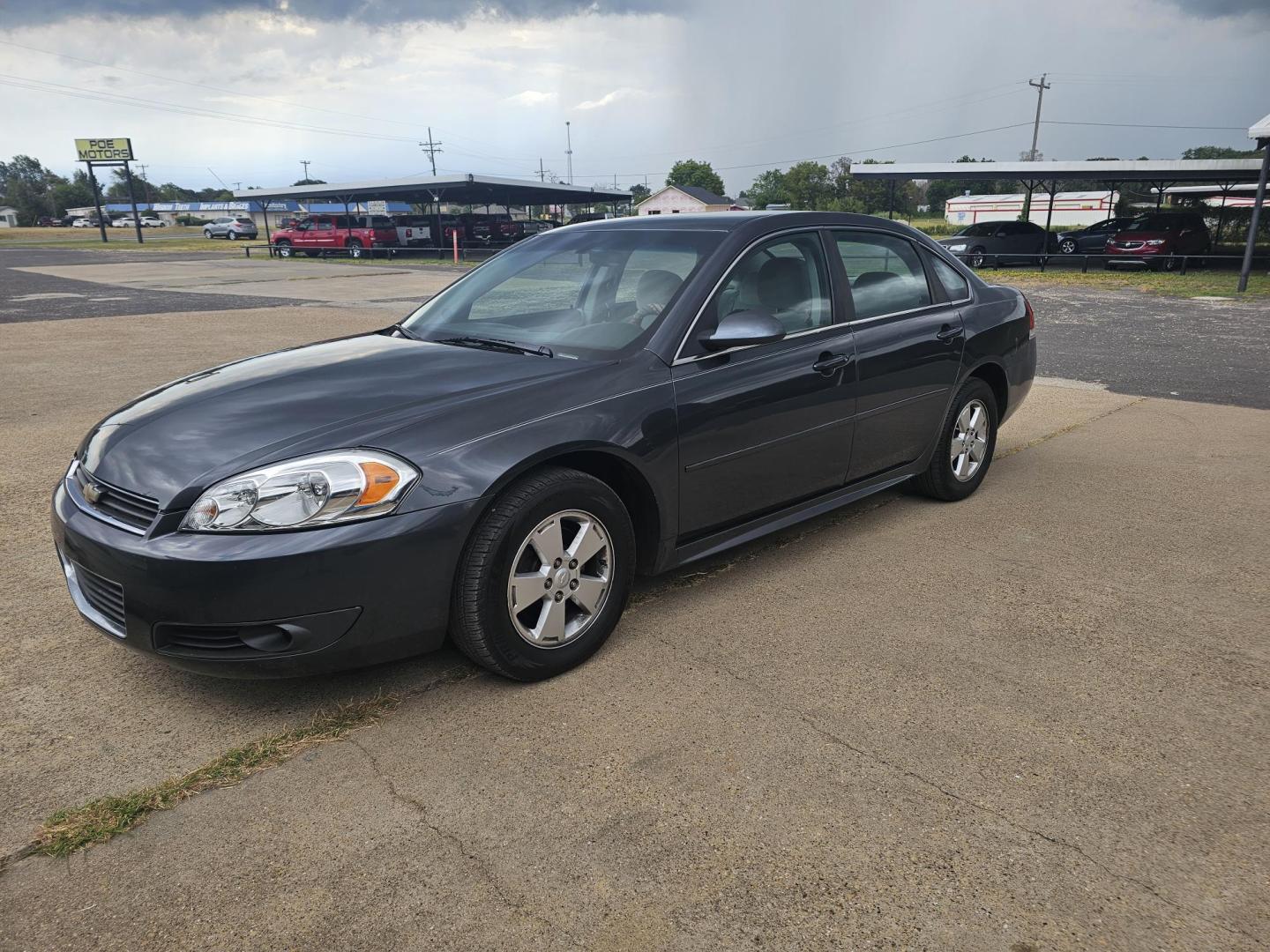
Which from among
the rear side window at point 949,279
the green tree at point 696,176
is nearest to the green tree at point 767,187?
the green tree at point 696,176

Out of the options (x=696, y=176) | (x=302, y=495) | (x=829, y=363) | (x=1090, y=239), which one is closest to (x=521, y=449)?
(x=302, y=495)

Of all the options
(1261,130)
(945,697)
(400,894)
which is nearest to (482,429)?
(400,894)

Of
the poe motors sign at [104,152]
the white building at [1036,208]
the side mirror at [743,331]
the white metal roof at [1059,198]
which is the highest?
the poe motors sign at [104,152]

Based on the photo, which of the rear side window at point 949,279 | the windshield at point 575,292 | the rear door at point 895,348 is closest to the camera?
the windshield at point 575,292

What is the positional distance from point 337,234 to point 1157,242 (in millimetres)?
28774

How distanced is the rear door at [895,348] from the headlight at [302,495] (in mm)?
2355

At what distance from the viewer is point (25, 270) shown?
2811 centimetres

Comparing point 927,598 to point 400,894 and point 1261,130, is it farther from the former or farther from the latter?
point 1261,130

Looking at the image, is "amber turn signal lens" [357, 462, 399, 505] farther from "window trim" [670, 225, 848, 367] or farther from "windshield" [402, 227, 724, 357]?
"window trim" [670, 225, 848, 367]

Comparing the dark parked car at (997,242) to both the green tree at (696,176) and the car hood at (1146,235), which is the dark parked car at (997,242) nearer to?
the car hood at (1146,235)

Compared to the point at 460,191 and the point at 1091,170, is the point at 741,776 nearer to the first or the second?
the point at 1091,170

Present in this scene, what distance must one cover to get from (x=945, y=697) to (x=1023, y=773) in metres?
0.44

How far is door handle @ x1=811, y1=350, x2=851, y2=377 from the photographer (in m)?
3.96

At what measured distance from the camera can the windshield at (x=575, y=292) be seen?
11.9 feet
